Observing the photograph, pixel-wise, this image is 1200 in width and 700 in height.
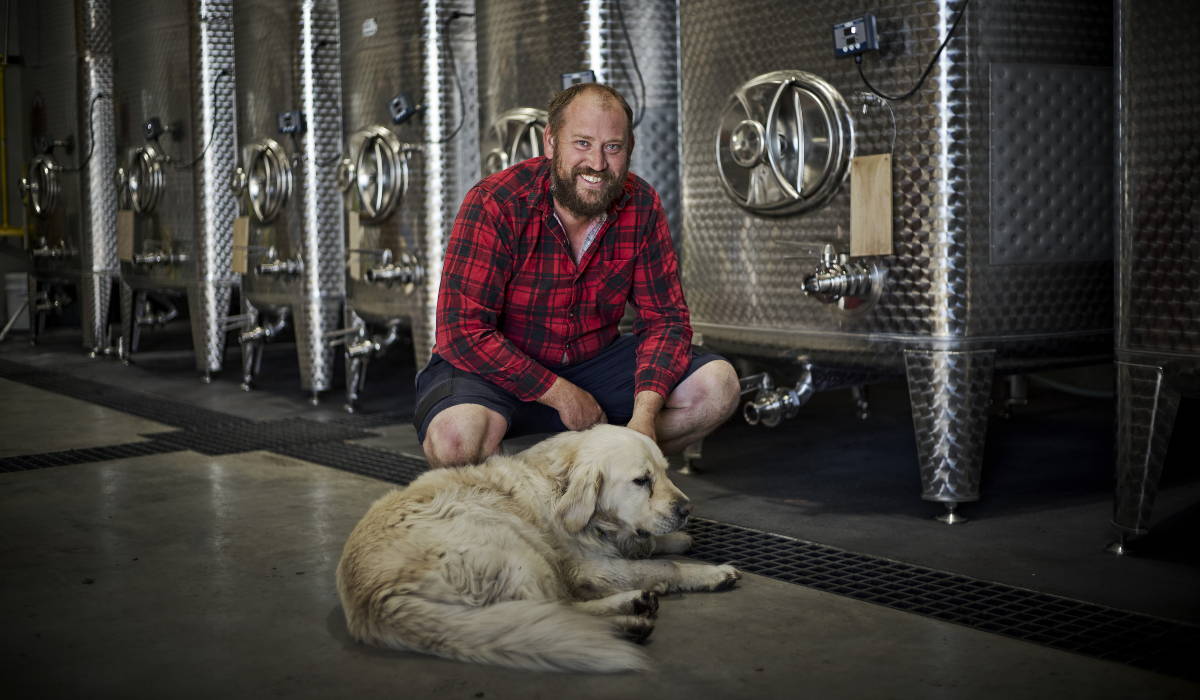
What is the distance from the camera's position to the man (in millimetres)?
2898

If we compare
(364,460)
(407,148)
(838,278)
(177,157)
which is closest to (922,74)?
(838,278)

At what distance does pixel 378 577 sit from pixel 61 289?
9.09m

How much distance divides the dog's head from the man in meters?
0.40

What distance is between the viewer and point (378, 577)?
2107 mm

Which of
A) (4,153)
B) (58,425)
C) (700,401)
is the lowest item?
(58,425)

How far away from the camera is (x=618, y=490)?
7.86 feet

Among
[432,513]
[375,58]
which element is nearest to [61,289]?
[375,58]

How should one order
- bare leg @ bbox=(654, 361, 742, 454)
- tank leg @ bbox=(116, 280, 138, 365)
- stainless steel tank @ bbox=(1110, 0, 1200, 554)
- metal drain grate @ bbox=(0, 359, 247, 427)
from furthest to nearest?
tank leg @ bbox=(116, 280, 138, 365) → metal drain grate @ bbox=(0, 359, 247, 427) → bare leg @ bbox=(654, 361, 742, 454) → stainless steel tank @ bbox=(1110, 0, 1200, 554)

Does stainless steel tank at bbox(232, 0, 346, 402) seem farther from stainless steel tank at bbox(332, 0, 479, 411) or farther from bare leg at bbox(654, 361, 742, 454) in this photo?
bare leg at bbox(654, 361, 742, 454)

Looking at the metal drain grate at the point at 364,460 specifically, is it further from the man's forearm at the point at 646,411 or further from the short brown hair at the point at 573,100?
the short brown hair at the point at 573,100

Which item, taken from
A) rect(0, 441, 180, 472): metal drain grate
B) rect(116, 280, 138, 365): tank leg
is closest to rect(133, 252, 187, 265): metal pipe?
rect(116, 280, 138, 365): tank leg

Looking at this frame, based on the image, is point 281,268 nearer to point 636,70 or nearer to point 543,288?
point 636,70

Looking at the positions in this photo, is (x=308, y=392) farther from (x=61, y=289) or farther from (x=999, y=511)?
(x=61, y=289)

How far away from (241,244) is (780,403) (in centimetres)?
425
